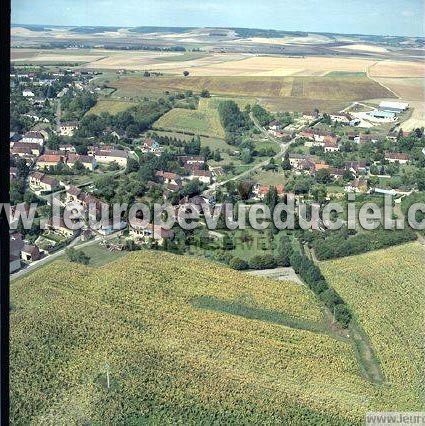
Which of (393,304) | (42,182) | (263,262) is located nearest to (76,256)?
(42,182)

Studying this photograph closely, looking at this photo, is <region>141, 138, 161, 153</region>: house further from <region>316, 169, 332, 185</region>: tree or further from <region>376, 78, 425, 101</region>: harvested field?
<region>376, 78, 425, 101</region>: harvested field

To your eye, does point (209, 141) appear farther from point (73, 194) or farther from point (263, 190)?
point (73, 194)

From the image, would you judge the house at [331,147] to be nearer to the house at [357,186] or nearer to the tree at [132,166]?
the house at [357,186]

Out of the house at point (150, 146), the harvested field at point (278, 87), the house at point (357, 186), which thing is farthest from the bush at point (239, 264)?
the harvested field at point (278, 87)

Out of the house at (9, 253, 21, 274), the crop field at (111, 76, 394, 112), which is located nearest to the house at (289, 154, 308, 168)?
the crop field at (111, 76, 394, 112)

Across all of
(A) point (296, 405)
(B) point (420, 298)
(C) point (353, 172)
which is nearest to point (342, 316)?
(B) point (420, 298)
